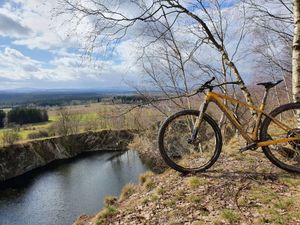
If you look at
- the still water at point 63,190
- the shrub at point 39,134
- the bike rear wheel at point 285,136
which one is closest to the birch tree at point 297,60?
the bike rear wheel at point 285,136

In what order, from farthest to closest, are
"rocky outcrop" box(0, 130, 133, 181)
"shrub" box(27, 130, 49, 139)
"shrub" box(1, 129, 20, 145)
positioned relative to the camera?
"shrub" box(27, 130, 49, 139) < "shrub" box(1, 129, 20, 145) < "rocky outcrop" box(0, 130, 133, 181)

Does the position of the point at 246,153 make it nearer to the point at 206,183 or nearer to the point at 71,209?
the point at 206,183

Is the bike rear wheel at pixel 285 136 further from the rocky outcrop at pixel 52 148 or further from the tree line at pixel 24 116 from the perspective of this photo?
the tree line at pixel 24 116

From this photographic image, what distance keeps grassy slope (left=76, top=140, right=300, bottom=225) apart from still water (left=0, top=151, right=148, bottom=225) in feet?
53.5

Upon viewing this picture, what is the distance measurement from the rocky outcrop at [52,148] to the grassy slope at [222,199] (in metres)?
35.2

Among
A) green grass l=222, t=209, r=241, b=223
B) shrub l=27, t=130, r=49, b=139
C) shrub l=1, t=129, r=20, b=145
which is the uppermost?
green grass l=222, t=209, r=241, b=223

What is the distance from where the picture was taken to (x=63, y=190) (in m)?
31.4

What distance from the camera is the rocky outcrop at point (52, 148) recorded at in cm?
4575

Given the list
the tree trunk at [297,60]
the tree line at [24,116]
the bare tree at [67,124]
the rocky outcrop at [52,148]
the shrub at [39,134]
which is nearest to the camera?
the tree trunk at [297,60]

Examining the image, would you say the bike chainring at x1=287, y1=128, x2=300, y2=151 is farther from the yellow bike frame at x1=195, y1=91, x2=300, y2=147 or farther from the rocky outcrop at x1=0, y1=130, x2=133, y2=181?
the rocky outcrop at x1=0, y1=130, x2=133, y2=181

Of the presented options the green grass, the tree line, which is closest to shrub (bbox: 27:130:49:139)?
the tree line

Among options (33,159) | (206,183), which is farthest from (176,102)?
(33,159)

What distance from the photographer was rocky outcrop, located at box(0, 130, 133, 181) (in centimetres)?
4575

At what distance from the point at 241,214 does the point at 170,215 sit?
0.80 m
